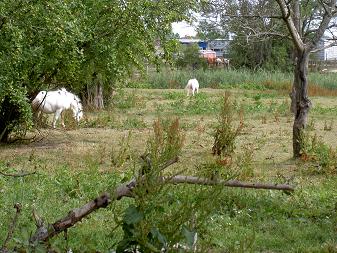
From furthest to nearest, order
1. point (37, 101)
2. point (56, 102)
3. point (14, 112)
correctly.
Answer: point (56, 102)
point (37, 101)
point (14, 112)

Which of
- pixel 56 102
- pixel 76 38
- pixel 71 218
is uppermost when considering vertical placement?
pixel 76 38

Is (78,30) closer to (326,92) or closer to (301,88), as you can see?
(301,88)

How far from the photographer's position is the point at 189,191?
4.56 metres

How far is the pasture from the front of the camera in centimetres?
415

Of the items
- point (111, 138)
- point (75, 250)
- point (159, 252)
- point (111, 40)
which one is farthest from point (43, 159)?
point (159, 252)

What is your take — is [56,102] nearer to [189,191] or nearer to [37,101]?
[37,101]

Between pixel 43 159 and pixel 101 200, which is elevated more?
pixel 101 200

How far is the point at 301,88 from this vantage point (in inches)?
467

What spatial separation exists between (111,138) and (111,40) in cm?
299

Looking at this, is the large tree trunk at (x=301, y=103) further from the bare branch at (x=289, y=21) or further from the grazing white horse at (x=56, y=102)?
the grazing white horse at (x=56, y=102)

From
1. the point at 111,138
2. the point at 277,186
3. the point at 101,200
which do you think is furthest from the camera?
the point at 111,138

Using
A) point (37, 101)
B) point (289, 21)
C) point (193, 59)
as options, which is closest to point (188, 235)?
point (289, 21)

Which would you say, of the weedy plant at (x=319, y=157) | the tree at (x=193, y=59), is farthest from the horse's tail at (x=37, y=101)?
the tree at (x=193, y=59)

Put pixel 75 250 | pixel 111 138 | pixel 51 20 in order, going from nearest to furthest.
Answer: pixel 75 250, pixel 51 20, pixel 111 138
